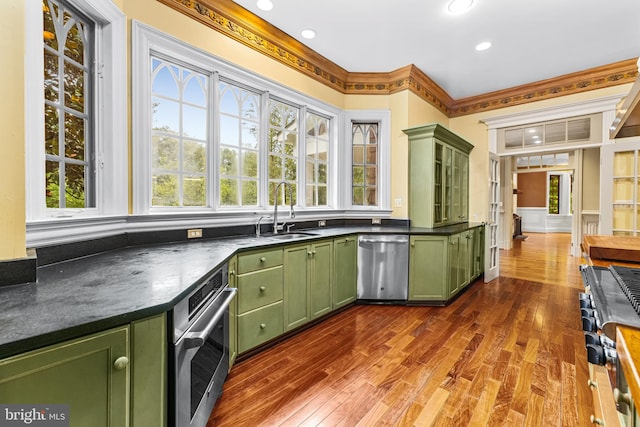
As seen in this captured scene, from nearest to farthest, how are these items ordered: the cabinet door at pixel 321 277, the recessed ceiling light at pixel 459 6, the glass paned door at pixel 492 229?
the recessed ceiling light at pixel 459 6 → the cabinet door at pixel 321 277 → the glass paned door at pixel 492 229

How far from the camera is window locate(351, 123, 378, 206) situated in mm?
4047

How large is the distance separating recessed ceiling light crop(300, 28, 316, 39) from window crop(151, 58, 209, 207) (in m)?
1.22

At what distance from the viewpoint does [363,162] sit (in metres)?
4.04

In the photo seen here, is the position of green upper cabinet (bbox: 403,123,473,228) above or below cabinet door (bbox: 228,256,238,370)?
above

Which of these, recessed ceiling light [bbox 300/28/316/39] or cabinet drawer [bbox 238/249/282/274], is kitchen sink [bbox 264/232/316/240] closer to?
cabinet drawer [bbox 238/249/282/274]

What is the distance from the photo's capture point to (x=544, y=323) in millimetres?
2877

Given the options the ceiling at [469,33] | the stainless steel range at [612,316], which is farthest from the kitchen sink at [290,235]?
the ceiling at [469,33]

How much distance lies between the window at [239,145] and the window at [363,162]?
158 centimetres

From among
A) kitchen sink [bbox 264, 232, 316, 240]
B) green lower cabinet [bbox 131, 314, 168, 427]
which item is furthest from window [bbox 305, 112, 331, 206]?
green lower cabinet [bbox 131, 314, 168, 427]

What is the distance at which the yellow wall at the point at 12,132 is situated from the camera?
1111 mm

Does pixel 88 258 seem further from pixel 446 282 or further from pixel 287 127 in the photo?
pixel 446 282

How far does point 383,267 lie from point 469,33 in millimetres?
2719

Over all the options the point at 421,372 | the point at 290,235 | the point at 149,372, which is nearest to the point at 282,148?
the point at 290,235

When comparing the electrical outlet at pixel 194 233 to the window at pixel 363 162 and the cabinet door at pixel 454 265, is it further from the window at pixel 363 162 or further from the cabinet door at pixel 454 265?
the cabinet door at pixel 454 265
